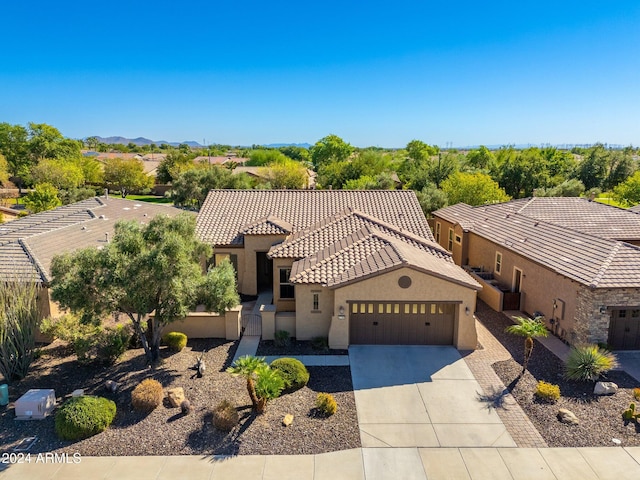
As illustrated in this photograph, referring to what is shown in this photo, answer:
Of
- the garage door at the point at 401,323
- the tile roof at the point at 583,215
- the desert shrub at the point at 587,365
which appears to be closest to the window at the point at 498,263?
the tile roof at the point at 583,215

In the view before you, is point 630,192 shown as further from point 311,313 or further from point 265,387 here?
point 265,387

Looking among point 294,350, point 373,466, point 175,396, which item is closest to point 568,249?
point 294,350

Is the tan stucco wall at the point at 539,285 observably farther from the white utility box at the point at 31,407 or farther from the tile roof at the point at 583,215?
the white utility box at the point at 31,407

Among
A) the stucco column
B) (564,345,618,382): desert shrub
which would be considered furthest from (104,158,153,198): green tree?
(564,345,618,382): desert shrub

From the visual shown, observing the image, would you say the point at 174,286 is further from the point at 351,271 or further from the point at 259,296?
the point at 259,296

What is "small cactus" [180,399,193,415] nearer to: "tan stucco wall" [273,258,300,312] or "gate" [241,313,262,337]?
"gate" [241,313,262,337]

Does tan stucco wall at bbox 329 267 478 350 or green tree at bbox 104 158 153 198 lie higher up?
green tree at bbox 104 158 153 198
